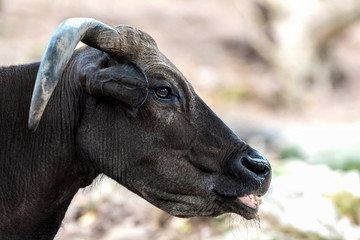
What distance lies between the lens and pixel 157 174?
439 centimetres

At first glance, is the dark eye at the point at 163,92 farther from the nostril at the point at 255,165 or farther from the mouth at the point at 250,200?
the mouth at the point at 250,200

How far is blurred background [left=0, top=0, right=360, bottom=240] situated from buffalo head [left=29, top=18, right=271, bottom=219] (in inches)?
114

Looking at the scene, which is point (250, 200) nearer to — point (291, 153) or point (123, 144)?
point (123, 144)

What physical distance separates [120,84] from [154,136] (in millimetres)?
380

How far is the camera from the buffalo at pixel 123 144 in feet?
14.2

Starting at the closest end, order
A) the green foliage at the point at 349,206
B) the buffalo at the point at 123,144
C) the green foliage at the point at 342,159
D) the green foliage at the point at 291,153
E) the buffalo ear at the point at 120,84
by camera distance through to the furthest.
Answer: the buffalo ear at the point at 120,84 < the buffalo at the point at 123,144 < the green foliage at the point at 349,206 < the green foliage at the point at 342,159 < the green foliage at the point at 291,153

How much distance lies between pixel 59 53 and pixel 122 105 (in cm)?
62

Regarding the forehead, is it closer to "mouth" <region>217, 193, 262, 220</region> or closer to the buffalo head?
the buffalo head

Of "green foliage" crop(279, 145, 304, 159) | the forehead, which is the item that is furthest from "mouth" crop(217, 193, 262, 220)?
"green foliage" crop(279, 145, 304, 159)

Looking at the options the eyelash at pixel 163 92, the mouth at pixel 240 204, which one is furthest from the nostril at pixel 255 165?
the eyelash at pixel 163 92

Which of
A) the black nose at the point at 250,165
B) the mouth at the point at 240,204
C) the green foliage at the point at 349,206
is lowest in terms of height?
the green foliage at the point at 349,206

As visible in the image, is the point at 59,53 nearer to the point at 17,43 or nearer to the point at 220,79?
the point at 17,43

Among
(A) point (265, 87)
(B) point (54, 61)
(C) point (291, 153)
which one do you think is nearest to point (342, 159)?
(C) point (291, 153)

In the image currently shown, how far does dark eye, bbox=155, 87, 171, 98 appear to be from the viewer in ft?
14.2
